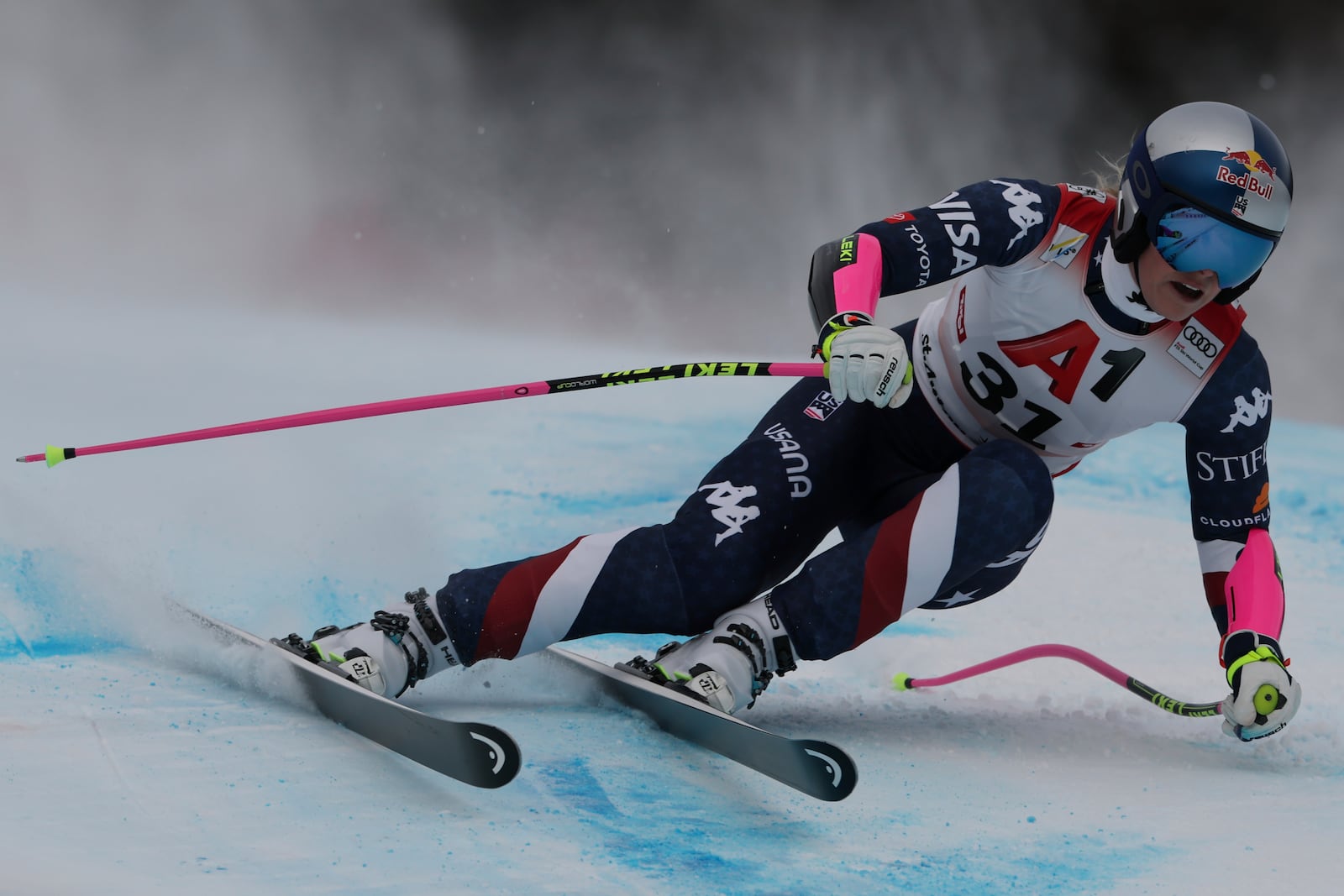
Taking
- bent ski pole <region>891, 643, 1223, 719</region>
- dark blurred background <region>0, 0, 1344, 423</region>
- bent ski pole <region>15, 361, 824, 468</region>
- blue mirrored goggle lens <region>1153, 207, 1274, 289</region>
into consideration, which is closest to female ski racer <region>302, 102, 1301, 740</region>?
blue mirrored goggle lens <region>1153, 207, 1274, 289</region>

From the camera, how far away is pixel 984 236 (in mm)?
1797

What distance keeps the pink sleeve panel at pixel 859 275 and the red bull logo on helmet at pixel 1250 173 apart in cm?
46

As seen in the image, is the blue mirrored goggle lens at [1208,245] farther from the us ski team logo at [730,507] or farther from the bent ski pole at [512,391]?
the us ski team logo at [730,507]

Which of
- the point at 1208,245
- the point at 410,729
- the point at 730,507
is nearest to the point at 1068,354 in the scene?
the point at 1208,245

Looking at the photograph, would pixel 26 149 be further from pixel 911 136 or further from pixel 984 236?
pixel 984 236

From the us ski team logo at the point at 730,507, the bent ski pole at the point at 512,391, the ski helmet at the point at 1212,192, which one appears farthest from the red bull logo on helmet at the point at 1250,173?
the us ski team logo at the point at 730,507

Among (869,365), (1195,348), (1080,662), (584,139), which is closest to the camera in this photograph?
(869,365)

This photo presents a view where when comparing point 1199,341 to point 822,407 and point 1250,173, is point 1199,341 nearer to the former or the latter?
point 1250,173

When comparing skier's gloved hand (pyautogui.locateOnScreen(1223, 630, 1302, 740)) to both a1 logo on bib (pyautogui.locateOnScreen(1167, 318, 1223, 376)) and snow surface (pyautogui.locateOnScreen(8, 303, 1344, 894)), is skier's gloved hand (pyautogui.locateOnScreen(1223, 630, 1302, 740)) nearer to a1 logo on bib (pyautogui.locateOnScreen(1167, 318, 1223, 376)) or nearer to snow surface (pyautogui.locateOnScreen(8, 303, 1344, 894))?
snow surface (pyautogui.locateOnScreen(8, 303, 1344, 894))

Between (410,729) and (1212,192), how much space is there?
1.26m

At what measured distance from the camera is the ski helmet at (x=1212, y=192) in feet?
5.44

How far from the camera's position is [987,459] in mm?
1806

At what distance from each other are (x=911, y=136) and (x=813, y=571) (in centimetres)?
835

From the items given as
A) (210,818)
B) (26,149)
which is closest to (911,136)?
(26,149)
